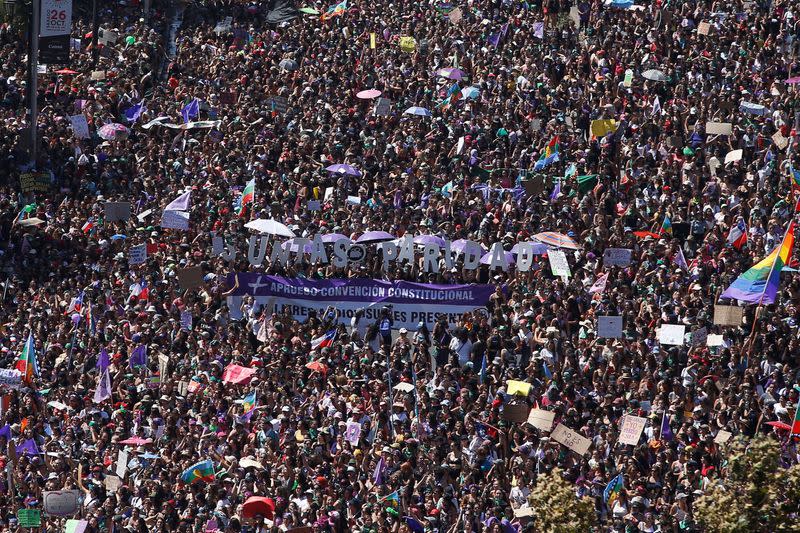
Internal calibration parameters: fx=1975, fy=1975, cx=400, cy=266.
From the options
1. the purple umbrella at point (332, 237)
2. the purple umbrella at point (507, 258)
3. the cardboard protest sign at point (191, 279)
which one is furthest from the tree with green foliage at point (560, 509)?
the cardboard protest sign at point (191, 279)

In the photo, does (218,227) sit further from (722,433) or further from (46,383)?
(722,433)

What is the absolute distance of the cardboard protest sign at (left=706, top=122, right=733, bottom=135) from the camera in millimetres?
35375

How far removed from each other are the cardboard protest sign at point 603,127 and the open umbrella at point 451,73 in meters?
5.00

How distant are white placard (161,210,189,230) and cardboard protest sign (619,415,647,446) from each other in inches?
520

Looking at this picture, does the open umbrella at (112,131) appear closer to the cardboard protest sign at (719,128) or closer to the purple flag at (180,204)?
the purple flag at (180,204)

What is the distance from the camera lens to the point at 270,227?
35.4 meters

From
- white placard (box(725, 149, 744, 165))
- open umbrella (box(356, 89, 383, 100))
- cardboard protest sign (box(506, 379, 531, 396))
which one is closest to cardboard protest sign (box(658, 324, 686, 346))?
cardboard protest sign (box(506, 379, 531, 396))

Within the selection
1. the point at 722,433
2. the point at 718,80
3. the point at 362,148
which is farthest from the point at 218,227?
the point at 722,433

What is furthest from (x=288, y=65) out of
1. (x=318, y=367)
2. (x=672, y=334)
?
(x=672, y=334)

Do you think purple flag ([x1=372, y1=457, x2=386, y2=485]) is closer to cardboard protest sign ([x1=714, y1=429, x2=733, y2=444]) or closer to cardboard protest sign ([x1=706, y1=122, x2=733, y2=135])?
cardboard protest sign ([x1=714, y1=429, x2=733, y2=444])

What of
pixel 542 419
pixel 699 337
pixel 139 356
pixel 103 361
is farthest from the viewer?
pixel 103 361

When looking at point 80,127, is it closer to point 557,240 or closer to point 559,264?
point 557,240

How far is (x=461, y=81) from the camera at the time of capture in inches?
1617

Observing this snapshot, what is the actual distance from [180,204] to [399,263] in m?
6.18
